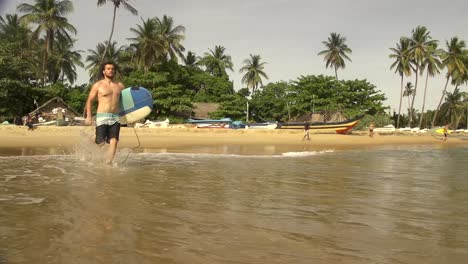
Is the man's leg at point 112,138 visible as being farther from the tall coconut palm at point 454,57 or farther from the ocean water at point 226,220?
the tall coconut palm at point 454,57

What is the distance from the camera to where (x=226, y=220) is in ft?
10.7

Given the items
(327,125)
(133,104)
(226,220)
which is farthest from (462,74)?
(226,220)

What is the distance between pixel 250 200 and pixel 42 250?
225 centimetres

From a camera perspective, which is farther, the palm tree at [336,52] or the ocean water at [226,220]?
the palm tree at [336,52]

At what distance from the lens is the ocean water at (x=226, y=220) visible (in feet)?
7.95

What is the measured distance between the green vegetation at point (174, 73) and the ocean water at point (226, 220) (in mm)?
26966

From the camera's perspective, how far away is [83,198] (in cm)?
405

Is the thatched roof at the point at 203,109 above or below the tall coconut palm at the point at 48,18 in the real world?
below

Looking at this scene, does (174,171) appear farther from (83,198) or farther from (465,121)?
(465,121)

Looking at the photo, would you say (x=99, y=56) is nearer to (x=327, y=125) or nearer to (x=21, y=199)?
(x=327, y=125)

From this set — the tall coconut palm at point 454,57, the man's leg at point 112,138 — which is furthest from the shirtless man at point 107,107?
the tall coconut palm at point 454,57

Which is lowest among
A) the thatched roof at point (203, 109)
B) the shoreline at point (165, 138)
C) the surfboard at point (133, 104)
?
the shoreline at point (165, 138)

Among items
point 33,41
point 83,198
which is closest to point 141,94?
point 83,198

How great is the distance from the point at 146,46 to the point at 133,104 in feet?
109
